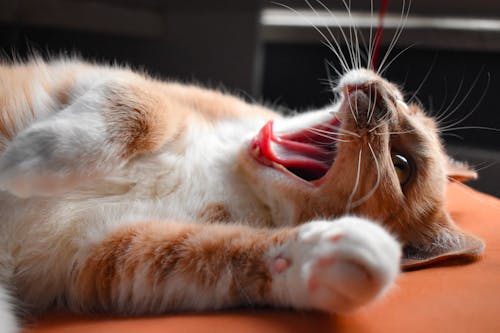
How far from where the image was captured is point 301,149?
56.9 inches

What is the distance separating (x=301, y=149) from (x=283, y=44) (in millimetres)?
1969

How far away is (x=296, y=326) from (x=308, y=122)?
2.34ft

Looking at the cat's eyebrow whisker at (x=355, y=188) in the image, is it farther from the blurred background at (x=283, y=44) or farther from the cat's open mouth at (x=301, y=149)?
the blurred background at (x=283, y=44)

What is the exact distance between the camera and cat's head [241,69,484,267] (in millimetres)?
1263

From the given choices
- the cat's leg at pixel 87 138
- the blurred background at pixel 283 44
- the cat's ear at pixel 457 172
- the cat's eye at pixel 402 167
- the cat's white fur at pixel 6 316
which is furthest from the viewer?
the blurred background at pixel 283 44

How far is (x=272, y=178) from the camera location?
1.33 meters

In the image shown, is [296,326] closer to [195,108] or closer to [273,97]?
[195,108]

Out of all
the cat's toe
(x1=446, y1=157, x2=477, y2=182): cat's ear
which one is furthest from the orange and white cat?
(x1=446, y1=157, x2=477, y2=182): cat's ear

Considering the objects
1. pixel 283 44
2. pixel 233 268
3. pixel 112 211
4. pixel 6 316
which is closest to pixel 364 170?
pixel 233 268

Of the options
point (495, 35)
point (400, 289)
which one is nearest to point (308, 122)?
point (400, 289)

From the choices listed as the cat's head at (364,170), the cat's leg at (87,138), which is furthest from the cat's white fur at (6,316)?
the cat's head at (364,170)

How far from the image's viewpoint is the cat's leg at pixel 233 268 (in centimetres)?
87

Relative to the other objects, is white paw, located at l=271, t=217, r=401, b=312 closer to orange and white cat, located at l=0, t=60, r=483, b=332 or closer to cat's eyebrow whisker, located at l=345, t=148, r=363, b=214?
orange and white cat, located at l=0, t=60, r=483, b=332

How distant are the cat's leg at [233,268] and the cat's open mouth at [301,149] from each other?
11.8 inches
